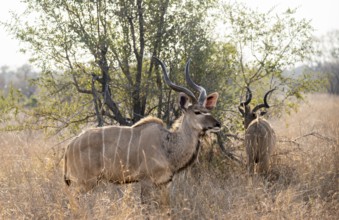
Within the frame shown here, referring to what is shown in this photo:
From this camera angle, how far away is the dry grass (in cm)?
440

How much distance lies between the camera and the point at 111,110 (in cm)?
697

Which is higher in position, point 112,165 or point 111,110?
point 111,110

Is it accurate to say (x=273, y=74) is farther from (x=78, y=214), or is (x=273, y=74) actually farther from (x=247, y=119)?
(x=78, y=214)

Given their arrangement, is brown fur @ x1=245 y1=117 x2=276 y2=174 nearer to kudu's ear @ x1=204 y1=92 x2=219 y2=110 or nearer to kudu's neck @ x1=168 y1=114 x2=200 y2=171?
kudu's ear @ x1=204 y1=92 x2=219 y2=110

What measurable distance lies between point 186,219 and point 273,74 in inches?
135

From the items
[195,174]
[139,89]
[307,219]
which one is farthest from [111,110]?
[307,219]

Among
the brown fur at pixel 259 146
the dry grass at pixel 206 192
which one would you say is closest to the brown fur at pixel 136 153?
the dry grass at pixel 206 192

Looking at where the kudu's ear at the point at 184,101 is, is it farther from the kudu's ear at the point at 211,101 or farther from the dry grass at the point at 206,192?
the dry grass at the point at 206,192

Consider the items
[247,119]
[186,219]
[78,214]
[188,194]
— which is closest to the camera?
[78,214]

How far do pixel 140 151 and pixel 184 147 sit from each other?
49 centimetres

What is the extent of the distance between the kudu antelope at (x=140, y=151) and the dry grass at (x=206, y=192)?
0.20m

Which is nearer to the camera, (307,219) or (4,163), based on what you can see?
(307,219)

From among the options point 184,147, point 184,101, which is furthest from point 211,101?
point 184,147

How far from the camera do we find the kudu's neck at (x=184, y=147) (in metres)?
5.24
